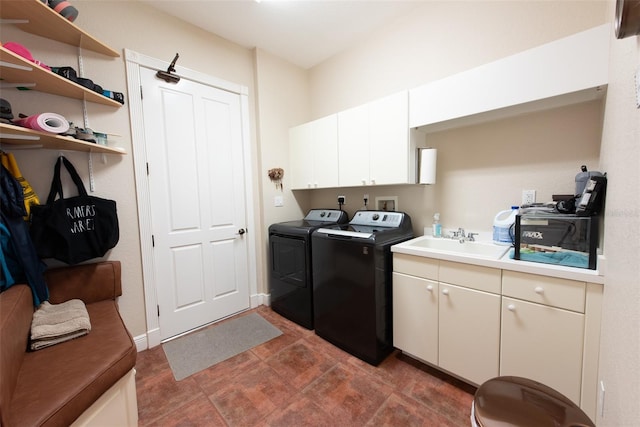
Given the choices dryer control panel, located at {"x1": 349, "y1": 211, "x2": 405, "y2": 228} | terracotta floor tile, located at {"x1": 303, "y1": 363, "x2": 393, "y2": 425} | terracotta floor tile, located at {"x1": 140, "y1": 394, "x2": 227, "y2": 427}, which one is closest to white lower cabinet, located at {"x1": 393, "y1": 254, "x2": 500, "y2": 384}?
terracotta floor tile, located at {"x1": 303, "y1": 363, "x2": 393, "y2": 425}

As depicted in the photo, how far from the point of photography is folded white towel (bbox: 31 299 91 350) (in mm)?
1249

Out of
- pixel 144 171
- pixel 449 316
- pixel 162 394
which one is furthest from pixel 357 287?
pixel 144 171

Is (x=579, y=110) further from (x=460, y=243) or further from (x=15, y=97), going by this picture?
(x=15, y=97)

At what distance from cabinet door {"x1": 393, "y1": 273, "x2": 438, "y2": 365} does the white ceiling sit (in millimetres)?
2319

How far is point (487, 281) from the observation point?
146 centimetres

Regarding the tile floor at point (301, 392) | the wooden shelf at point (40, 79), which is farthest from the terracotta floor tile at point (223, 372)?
the wooden shelf at point (40, 79)

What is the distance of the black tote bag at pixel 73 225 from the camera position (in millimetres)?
1579

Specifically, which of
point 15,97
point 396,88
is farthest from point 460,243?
point 15,97

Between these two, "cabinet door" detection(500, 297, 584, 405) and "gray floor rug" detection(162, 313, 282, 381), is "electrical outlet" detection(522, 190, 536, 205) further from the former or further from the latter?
"gray floor rug" detection(162, 313, 282, 381)

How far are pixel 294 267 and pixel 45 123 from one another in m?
2.02

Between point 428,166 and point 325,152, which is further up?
point 325,152

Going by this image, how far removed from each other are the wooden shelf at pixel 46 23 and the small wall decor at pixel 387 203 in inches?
101

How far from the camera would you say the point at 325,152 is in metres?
2.63

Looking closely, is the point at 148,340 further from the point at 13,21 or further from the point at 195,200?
the point at 13,21
